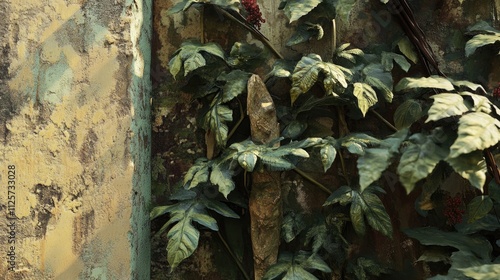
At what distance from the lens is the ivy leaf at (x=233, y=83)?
1943 millimetres

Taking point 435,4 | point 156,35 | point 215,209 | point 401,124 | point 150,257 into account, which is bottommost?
point 150,257

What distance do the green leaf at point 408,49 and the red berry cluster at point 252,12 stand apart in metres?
0.51

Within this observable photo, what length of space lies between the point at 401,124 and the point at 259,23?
607 mm

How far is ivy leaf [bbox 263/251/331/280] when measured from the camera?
1.78 m

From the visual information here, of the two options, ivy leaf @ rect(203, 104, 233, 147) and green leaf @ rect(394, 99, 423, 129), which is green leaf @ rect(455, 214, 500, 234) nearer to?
green leaf @ rect(394, 99, 423, 129)

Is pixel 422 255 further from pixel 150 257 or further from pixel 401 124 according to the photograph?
pixel 150 257

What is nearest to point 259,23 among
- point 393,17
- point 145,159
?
point 393,17

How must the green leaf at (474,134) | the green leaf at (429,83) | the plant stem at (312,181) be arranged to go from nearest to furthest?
1. the green leaf at (474,134)
2. the green leaf at (429,83)
3. the plant stem at (312,181)

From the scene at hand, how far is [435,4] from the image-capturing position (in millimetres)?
2166

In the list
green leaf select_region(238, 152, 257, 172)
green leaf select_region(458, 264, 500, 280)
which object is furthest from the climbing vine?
green leaf select_region(458, 264, 500, 280)

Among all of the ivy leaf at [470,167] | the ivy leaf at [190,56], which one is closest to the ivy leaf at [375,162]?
the ivy leaf at [470,167]

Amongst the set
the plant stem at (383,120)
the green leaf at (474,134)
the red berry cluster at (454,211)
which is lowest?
the red berry cluster at (454,211)

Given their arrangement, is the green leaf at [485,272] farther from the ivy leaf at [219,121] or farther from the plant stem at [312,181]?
the ivy leaf at [219,121]

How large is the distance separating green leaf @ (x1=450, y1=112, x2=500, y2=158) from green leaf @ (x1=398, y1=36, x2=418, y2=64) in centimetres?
59
